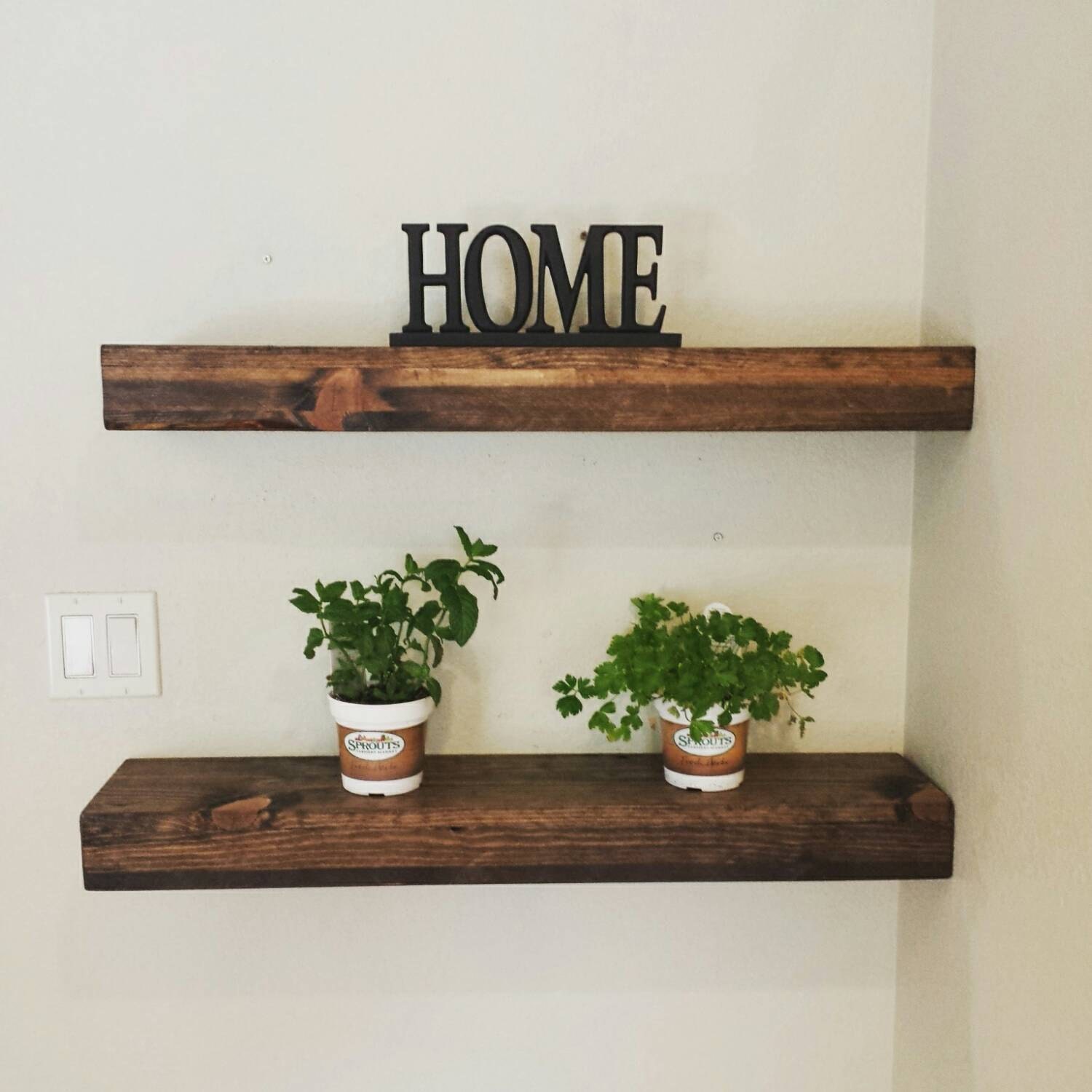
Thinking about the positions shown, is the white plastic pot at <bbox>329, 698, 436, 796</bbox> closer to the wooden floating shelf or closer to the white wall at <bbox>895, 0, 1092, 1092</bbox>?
the wooden floating shelf

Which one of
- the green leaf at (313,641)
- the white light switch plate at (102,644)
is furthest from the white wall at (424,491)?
the green leaf at (313,641)

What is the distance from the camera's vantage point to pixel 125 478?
42.0 inches

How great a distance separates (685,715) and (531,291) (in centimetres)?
45

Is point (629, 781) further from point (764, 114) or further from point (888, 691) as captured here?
point (764, 114)

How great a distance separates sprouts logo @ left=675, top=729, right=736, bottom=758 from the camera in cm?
99

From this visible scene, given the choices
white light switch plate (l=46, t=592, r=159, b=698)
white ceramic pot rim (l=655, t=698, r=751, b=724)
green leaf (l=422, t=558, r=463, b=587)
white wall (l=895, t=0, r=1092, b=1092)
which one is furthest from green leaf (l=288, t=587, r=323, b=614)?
white wall (l=895, t=0, r=1092, b=1092)

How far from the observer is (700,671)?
3.18 feet

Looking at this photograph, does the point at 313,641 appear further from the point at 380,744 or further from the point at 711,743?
the point at 711,743

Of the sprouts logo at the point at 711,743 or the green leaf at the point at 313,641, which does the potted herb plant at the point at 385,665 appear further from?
the sprouts logo at the point at 711,743

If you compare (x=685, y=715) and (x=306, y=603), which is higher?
(x=306, y=603)

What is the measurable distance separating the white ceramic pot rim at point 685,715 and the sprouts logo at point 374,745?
0.27 meters

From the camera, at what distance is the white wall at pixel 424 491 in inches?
40.7

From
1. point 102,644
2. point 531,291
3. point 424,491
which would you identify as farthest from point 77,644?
point 531,291

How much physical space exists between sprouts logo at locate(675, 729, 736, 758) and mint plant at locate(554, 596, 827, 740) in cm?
1
